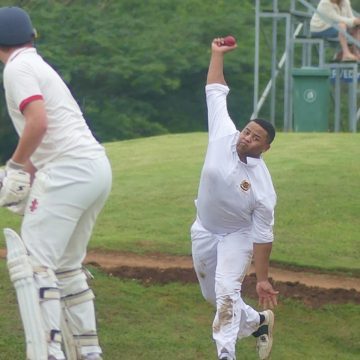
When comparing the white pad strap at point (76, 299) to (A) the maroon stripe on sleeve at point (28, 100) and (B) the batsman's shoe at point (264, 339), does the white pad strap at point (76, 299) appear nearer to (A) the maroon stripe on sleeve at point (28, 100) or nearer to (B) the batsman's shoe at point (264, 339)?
(A) the maroon stripe on sleeve at point (28, 100)

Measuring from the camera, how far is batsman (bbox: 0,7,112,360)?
675 cm

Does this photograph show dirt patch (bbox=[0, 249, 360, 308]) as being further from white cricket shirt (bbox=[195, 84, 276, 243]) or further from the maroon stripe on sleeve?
the maroon stripe on sleeve

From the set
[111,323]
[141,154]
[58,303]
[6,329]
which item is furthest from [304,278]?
[141,154]

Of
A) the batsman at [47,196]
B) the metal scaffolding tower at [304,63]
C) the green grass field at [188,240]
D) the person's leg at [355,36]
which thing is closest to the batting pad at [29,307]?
the batsman at [47,196]

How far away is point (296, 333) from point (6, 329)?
2.28 meters

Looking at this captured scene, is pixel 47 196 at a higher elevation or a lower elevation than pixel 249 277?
higher

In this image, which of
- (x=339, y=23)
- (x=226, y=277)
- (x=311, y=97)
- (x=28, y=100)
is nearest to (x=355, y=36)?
(x=339, y=23)

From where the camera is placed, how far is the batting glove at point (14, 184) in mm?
6793

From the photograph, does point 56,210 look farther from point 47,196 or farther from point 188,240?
point 188,240

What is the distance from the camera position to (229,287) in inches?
328

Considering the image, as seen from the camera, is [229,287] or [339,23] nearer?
[229,287]

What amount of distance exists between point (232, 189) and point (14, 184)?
1.95 m

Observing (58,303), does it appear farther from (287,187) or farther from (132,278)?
(287,187)

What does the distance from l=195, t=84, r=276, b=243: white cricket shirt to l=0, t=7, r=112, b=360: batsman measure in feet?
4.62
